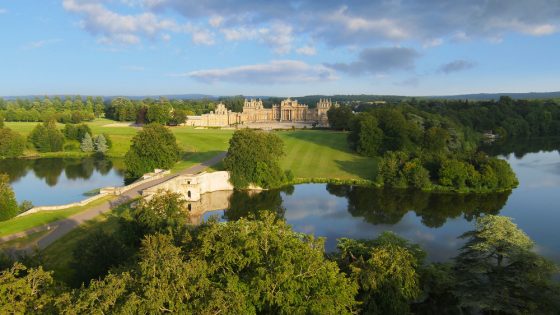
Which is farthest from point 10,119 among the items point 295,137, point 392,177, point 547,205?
point 547,205

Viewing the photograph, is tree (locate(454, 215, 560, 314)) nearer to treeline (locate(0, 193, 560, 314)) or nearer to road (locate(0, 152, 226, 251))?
treeline (locate(0, 193, 560, 314))

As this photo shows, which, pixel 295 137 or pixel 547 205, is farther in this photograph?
pixel 295 137

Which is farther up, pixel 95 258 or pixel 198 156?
pixel 95 258

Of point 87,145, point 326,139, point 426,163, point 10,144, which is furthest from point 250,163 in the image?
point 10,144

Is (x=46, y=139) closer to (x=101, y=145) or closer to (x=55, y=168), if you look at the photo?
(x=101, y=145)

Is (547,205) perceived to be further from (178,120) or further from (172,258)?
(178,120)

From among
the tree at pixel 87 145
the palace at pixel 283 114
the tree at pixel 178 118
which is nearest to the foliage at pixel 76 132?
the tree at pixel 87 145
